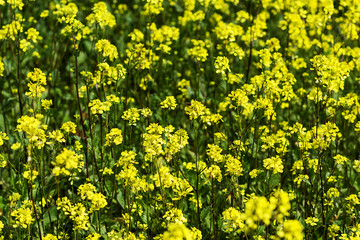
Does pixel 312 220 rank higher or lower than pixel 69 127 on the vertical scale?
lower

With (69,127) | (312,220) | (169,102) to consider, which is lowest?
(312,220)

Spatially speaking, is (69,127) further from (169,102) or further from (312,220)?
(312,220)

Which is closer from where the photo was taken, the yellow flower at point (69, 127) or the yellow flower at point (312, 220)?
the yellow flower at point (312, 220)

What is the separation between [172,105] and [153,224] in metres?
1.11

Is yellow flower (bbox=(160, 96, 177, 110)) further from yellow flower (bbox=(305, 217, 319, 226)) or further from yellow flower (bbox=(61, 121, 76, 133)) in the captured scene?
yellow flower (bbox=(305, 217, 319, 226))

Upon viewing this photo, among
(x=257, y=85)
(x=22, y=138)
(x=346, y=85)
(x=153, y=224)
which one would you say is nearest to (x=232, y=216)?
(x=153, y=224)

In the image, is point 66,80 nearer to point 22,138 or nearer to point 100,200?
A: point 22,138

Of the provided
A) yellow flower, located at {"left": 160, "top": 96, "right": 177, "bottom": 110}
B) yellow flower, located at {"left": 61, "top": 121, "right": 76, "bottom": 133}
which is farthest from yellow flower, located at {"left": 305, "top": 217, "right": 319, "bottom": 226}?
yellow flower, located at {"left": 61, "top": 121, "right": 76, "bottom": 133}

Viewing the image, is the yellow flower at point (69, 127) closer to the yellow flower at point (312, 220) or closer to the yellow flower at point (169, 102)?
the yellow flower at point (169, 102)

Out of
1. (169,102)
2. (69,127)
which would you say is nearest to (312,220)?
(169,102)

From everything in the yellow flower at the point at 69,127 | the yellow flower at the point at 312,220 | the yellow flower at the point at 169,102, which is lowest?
the yellow flower at the point at 312,220

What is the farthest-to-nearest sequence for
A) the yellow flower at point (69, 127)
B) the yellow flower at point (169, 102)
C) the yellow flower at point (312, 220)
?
the yellow flower at point (169, 102) → the yellow flower at point (69, 127) → the yellow flower at point (312, 220)

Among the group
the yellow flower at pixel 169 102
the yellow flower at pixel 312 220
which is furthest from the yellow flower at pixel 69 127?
the yellow flower at pixel 312 220

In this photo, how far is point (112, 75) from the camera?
15.4 feet
